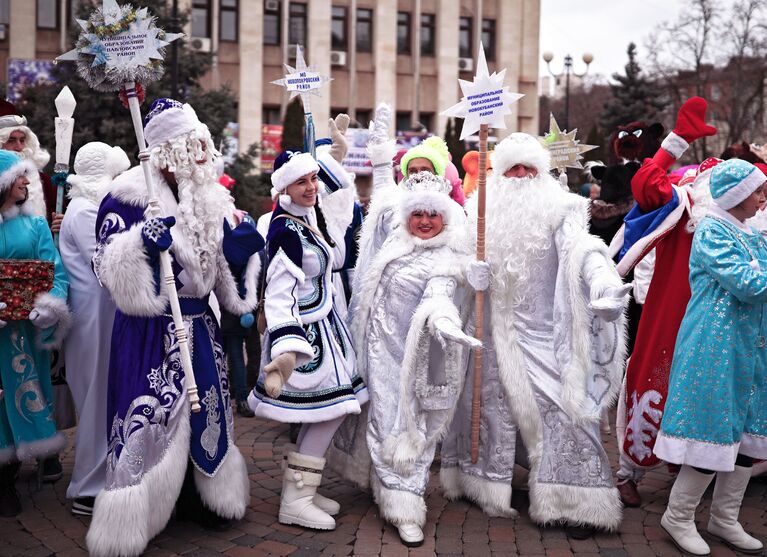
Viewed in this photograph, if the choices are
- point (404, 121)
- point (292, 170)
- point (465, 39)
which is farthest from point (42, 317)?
point (465, 39)

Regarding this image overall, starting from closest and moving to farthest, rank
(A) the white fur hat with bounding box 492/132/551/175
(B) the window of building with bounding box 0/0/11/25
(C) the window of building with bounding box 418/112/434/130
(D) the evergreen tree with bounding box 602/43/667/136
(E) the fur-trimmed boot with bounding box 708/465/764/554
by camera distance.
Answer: (E) the fur-trimmed boot with bounding box 708/465/764/554 → (A) the white fur hat with bounding box 492/132/551/175 → (B) the window of building with bounding box 0/0/11/25 → (C) the window of building with bounding box 418/112/434/130 → (D) the evergreen tree with bounding box 602/43/667/136

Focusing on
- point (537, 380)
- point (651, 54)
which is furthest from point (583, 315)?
point (651, 54)

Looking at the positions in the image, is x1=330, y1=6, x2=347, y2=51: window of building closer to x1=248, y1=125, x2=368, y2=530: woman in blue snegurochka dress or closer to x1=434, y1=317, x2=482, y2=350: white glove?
x1=248, y1=125, x2=368, y2=530: woman in blue snegurochka dress

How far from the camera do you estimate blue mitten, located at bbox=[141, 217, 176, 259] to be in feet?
12.8

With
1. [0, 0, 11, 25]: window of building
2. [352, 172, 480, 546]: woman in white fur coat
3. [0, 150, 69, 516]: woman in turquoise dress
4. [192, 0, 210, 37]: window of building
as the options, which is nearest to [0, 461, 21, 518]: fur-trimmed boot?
[0, 150, 69, 516]: woman in turquoise dress

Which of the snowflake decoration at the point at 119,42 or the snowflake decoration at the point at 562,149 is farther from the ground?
the snowflake decoration at the point at 119,42

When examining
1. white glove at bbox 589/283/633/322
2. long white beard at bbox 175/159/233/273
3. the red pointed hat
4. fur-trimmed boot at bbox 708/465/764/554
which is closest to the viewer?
white glove at bbox 589/283/633/322

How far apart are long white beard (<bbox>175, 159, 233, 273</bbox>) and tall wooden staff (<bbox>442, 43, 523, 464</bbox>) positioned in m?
1.38

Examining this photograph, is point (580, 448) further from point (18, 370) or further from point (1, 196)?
point (1, 196)

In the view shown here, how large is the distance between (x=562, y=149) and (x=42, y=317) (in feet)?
11.8

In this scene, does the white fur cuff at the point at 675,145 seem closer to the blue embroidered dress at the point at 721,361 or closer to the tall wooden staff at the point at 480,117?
the blue embroidered dress at the point at 721,361

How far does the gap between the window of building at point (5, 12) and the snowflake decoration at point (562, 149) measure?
999 inches

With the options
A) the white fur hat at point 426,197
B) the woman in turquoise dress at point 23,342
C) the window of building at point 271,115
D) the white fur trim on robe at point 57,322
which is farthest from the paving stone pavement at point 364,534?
the window of building at point 271,115

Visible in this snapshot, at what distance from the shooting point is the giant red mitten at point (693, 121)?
15.0ft
